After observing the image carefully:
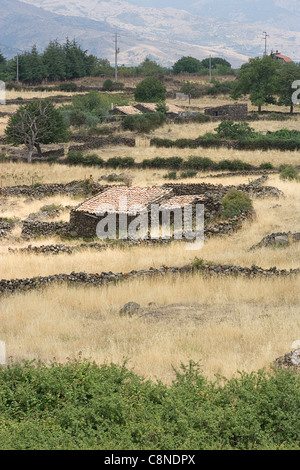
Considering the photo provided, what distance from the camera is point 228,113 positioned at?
6384cm

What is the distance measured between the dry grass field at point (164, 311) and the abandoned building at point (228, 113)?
1565 inches

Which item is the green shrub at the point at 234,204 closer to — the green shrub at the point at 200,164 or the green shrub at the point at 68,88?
the green shrub at the point at 200,164

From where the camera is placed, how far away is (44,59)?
327 feet

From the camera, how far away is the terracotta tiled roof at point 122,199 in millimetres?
23750

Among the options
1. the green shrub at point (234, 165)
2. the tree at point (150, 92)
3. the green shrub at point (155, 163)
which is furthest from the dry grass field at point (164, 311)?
the tree at point (150, 92)

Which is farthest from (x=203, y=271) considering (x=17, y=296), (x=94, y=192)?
(x=94, y=192)

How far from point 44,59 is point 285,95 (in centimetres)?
4661

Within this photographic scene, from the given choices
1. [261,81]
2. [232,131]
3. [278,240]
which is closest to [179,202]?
[278,240]

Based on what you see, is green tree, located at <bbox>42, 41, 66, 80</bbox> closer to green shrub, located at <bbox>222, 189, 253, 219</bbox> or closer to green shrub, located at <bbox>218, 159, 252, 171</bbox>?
green shrub, located at <bbox>218, 159, 252, 171</bbox>

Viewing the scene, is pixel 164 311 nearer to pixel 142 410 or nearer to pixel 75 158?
pixel 142 410

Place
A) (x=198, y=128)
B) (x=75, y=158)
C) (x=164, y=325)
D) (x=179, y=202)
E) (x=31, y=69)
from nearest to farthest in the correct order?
(x=164, y=325), (x=179, y=202), (x=75, y=158), (x=198, y=128), (x=31, y=69)

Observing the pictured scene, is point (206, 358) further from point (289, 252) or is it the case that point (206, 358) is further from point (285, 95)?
point (285, 95)

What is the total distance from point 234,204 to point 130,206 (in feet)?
13.4

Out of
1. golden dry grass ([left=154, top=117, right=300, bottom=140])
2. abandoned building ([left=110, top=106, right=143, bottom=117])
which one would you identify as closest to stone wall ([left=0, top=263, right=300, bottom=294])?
golden dry grass ([left=154, top=117, right=300, bottom=140])
